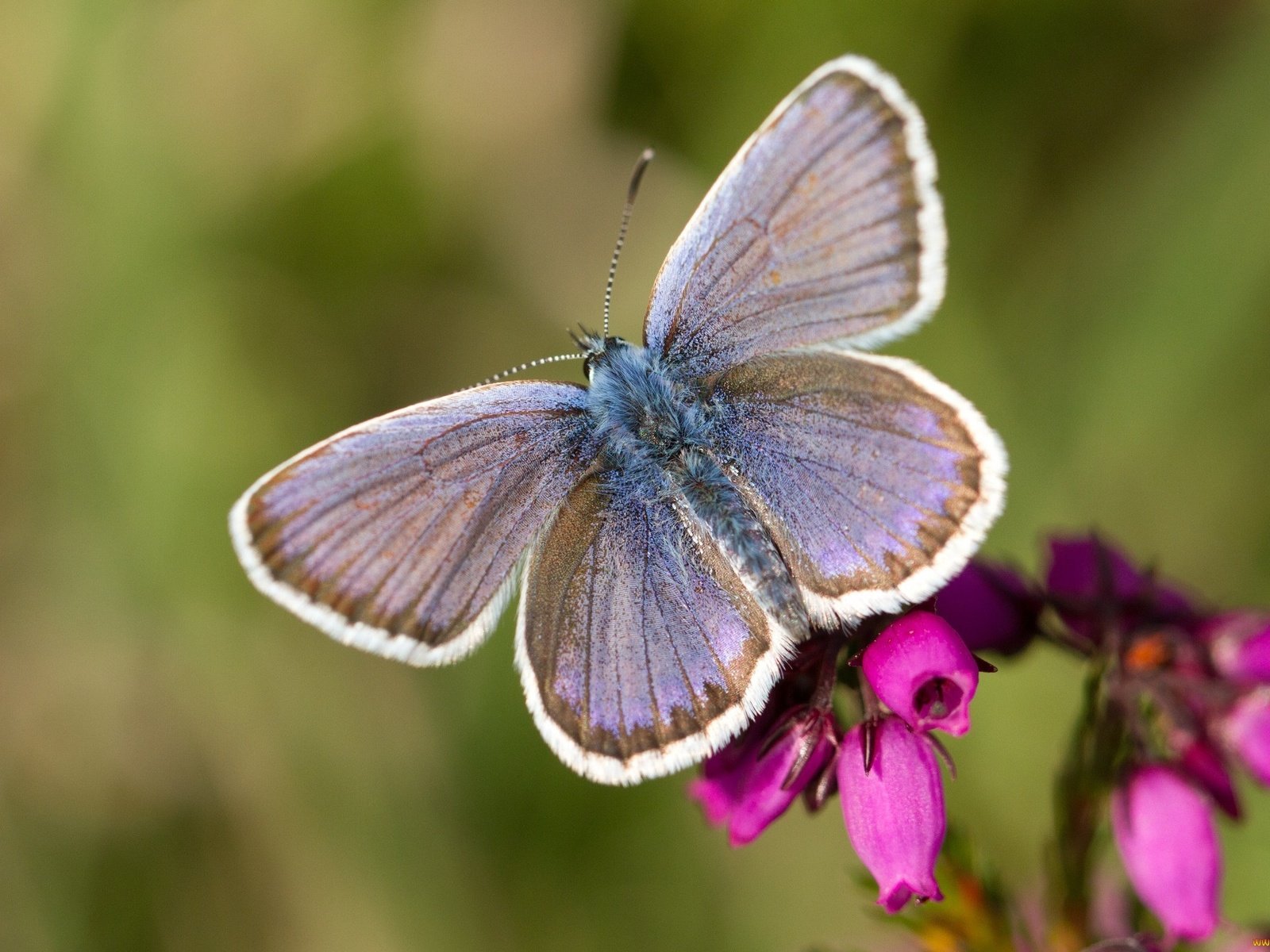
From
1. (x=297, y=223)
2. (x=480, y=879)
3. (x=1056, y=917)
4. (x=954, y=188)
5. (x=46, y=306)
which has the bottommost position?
(x=480, y=879)

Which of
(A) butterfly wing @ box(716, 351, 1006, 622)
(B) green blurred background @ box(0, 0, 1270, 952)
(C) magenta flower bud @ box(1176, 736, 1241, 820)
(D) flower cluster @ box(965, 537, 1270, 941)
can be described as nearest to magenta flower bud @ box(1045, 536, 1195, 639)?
(D) flower cluster @ box(965, 537, 1270, 941)

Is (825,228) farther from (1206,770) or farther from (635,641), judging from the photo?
(1206,770)

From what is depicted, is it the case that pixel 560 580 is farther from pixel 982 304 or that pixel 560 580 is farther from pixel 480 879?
pixel 982 304

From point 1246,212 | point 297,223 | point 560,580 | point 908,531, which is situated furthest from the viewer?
point 297,223

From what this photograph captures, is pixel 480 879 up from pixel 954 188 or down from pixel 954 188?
down

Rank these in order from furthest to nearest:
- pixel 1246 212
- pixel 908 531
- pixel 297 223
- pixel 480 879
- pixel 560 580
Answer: pixel 297 223 → pixel 1246 212 → pixel 480 879 → pixel 560 580 → pixel 908 531

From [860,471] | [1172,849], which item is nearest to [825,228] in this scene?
[860,471]

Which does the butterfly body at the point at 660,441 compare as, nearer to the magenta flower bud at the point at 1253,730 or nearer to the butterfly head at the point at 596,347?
the butterfly head at the point at 596,347

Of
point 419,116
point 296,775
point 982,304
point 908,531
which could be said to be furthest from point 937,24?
point 296,775
